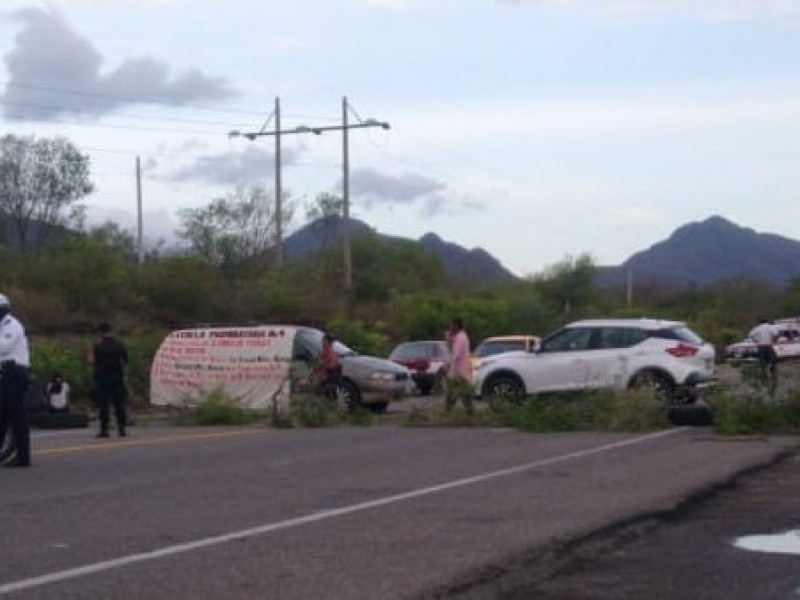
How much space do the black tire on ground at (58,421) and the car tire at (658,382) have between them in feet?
30.2

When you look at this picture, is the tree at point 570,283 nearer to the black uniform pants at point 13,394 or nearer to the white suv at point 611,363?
the white suv at point 611,363

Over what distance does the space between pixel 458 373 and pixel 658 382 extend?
139 inches

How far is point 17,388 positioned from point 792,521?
839 centimetres

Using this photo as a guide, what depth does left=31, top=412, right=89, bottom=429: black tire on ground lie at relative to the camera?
26984 millimetres

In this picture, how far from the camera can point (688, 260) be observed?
653ft

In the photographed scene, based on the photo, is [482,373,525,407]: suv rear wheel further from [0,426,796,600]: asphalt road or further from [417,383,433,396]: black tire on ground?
[417,383,433,396]: black tire on ground

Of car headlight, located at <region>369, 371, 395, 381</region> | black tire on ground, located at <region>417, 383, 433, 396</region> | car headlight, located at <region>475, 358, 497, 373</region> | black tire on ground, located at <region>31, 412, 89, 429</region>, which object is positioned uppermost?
car headlight, located at <region>475, 358, 497, 373</region>

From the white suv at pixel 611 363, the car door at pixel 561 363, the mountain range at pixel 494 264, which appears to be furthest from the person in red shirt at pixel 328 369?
the mountain range at pixel 494 264

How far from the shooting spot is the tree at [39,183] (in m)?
77.1

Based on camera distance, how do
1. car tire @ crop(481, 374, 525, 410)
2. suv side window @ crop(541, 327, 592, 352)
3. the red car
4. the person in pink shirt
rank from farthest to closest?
the red car < suv side window @ crop(541, 327, 592, 352) < car tire @ crop(481, 374, 525, 410) < the person in pink shirt

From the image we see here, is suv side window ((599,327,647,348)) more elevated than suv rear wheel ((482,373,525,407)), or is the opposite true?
suv side window ((599,327,647,348))

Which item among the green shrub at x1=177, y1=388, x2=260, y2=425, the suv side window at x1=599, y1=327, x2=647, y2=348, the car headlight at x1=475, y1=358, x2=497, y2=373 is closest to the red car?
the car headlight at x1=475, y1=358, x2=497, y2=373

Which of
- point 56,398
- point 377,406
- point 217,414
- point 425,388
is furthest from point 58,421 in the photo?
point 425,388

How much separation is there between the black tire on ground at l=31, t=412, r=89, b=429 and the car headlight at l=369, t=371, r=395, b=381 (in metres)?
6.02
